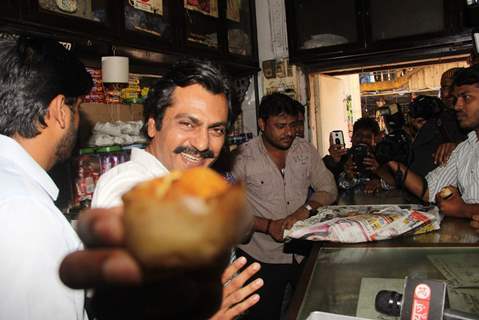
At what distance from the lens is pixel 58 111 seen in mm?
812

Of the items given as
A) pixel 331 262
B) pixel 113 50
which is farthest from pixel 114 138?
pixel 331 262

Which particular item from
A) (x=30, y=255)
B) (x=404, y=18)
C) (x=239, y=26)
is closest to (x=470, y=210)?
(x=30, y=255)

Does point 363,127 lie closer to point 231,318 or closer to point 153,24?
point 153,24

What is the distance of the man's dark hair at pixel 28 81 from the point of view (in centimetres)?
76

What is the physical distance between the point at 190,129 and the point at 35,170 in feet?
1.05

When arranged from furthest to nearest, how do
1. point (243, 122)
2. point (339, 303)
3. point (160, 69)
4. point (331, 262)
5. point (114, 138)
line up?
point (243, 122), point (160, 69), point (114, 138), point (331, 262), point (339, 303)

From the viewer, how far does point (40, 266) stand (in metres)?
0.57

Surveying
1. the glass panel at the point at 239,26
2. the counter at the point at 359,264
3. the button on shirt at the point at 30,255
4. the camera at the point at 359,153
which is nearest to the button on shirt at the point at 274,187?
the camera at the point at 359,153

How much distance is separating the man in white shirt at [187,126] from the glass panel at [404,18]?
2654 mm

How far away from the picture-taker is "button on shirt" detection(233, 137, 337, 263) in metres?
2.28

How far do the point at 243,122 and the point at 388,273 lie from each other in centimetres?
272

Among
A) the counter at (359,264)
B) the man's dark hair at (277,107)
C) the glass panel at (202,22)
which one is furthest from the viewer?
the glass panel at (202,22)

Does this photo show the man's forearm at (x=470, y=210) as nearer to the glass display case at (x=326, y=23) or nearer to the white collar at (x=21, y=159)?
the white collar at (x=21, y=159)

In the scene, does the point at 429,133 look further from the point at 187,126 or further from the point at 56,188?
the point at 56,188
